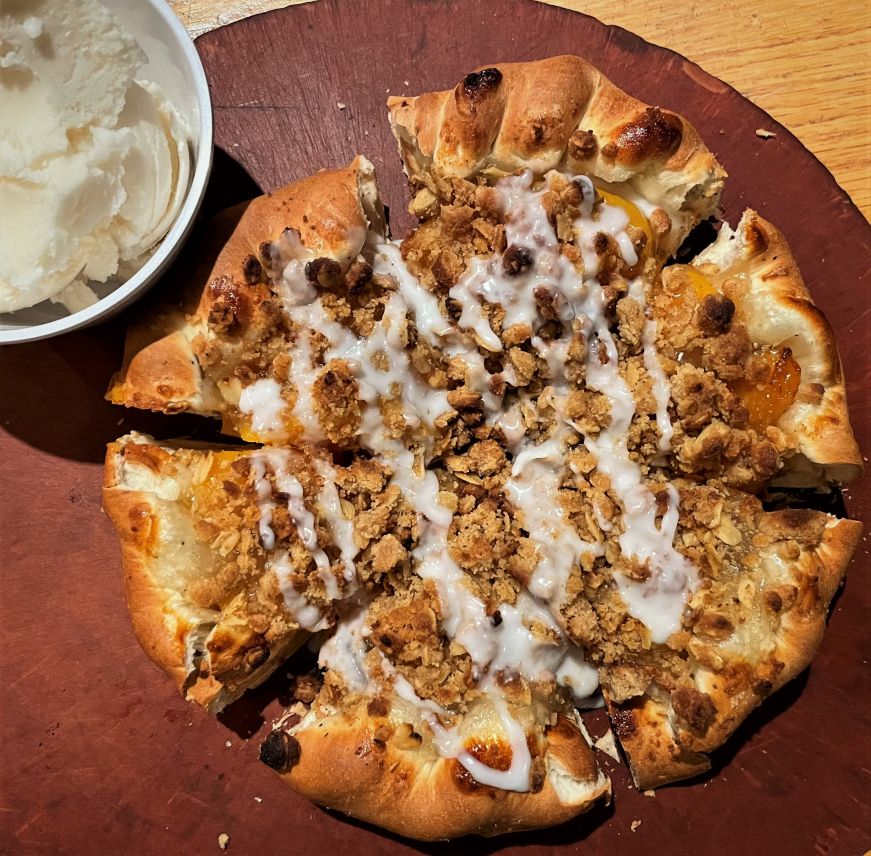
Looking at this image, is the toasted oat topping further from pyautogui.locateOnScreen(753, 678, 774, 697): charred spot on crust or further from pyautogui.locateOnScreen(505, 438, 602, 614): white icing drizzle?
pyautogui.locateOnScreen(753, 678, 774, 697): charred spot on crust

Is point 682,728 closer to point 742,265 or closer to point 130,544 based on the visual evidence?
point 742,265

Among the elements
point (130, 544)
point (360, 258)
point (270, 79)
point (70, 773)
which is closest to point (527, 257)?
point (360, 258)

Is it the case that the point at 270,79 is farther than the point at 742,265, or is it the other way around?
the point at 270,79

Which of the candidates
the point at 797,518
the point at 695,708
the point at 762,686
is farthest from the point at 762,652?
the point at 797,518

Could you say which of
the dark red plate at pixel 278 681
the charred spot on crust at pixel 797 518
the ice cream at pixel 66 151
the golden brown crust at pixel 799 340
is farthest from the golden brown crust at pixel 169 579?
the golden brown crust at pixel 799 340

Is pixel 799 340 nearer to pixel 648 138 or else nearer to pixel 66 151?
pixel 648 138

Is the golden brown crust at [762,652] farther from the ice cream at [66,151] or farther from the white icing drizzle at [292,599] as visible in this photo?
the ice cream at [66,151]
